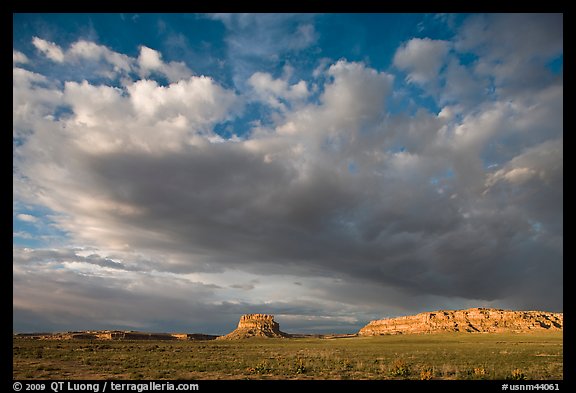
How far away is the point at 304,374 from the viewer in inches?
865
